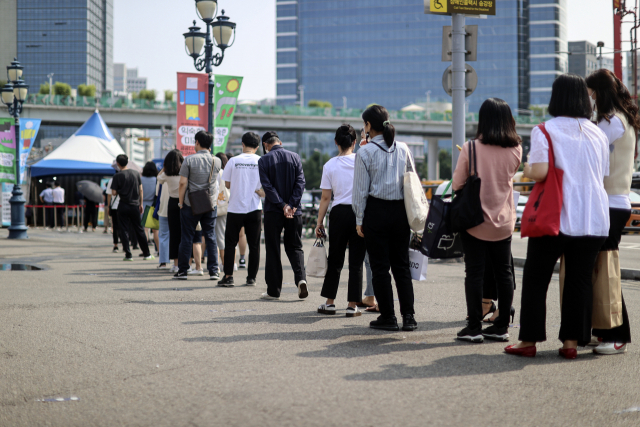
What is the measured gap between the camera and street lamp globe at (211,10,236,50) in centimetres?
1556

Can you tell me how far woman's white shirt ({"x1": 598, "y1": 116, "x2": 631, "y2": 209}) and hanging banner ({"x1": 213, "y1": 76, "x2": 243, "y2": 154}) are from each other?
1087cm

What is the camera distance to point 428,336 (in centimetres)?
566

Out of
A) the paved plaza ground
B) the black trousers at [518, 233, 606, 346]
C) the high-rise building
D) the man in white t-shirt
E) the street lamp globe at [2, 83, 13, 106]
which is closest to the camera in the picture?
the paved plaza ground

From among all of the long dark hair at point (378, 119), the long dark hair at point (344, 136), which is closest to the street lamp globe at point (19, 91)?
the long dark hair at point (344, 136)

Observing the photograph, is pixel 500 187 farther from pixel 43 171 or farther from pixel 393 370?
pixel 43 171

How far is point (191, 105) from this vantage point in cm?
1490

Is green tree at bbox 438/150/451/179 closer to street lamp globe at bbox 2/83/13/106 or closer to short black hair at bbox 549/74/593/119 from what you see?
street lamp globe at bbox 2/83/13/106

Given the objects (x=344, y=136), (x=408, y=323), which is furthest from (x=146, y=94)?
(x=408, y=323)

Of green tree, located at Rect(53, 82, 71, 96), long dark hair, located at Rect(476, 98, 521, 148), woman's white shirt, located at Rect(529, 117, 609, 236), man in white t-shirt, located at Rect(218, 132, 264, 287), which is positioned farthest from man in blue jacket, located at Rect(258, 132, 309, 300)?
green tree, located at Rect(53, 82, 71, 96)

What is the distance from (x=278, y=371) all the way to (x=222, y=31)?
1241 centimetres

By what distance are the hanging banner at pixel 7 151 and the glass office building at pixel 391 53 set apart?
126 m

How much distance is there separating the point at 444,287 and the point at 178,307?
140 inches

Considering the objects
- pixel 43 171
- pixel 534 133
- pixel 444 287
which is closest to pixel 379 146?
pixel 534 133

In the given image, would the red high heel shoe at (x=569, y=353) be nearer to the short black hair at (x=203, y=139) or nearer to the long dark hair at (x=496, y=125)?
the long dark hair at (x=496, y=125)
